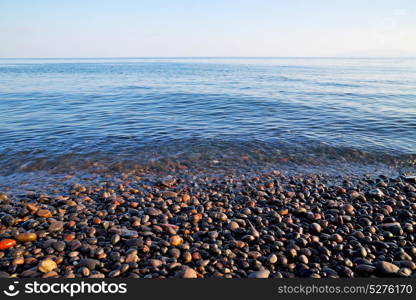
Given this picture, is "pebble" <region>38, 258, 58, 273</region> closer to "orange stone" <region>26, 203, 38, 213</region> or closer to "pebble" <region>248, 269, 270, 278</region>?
"orange stone" <region>26, 203, 38, 213</region>

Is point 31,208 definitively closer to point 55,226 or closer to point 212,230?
point 55,226

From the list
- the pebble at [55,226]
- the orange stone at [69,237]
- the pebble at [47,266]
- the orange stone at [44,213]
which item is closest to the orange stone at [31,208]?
the orange stone at [44,213]

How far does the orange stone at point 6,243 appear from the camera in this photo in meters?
4.95

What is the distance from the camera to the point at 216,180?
8.81m

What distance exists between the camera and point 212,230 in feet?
18.8

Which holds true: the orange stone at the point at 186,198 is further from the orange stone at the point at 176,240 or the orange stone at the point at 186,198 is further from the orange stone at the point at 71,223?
the orange stone at the point at 71,223

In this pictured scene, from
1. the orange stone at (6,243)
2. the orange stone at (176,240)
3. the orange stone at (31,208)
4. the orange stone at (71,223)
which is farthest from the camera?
the orange stone at (31,208)

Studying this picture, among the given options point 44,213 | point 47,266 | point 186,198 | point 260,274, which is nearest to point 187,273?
point 260,274

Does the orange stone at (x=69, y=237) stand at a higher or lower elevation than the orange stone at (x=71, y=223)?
lower

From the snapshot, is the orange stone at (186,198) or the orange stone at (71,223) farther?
the orange stone at (186,198)

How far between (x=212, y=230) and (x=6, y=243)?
4408 mm

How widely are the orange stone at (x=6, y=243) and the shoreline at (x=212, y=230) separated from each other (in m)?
0.02

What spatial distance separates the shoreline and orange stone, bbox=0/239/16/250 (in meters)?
0.02

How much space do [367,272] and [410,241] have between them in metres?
1.72
